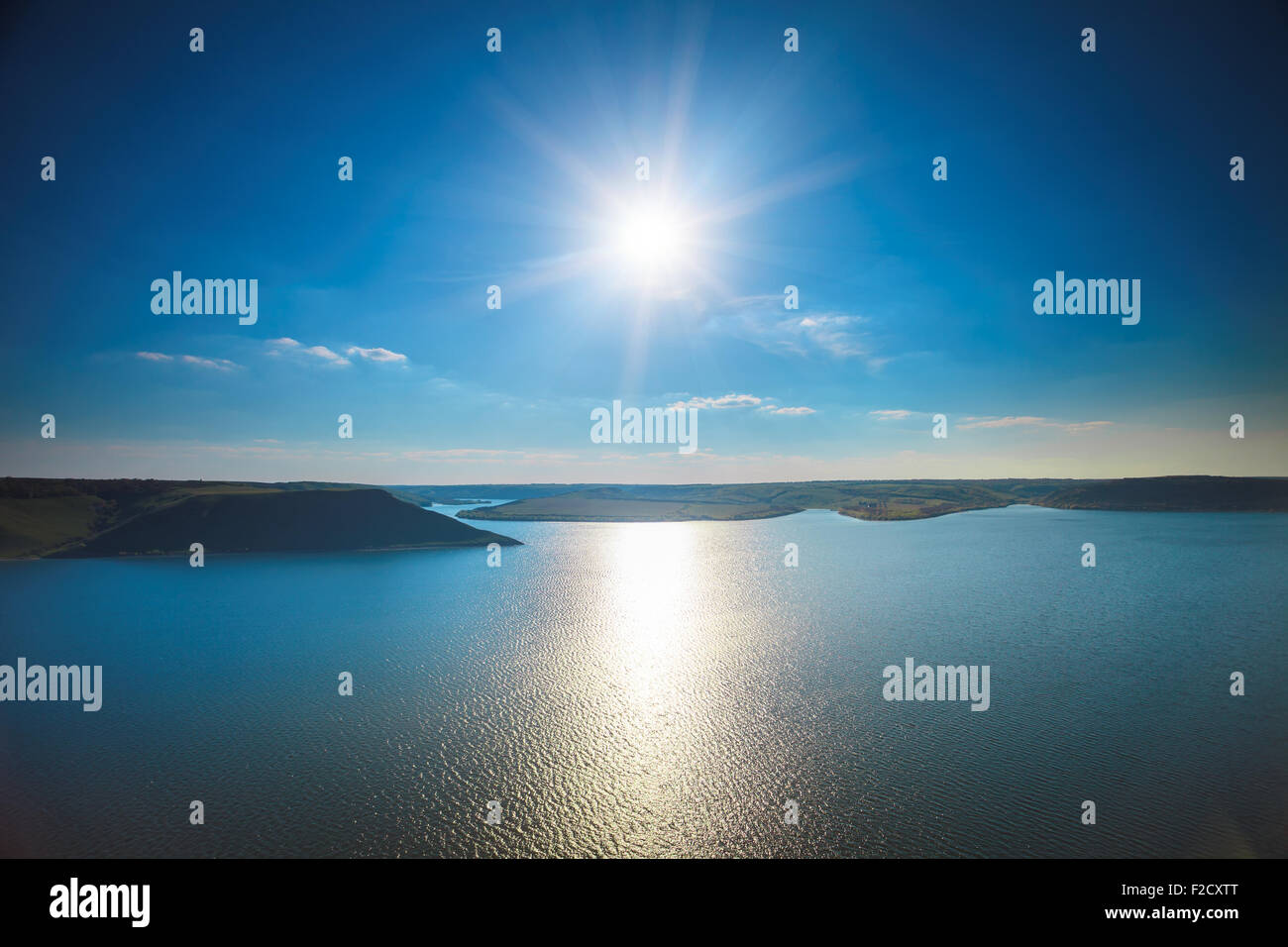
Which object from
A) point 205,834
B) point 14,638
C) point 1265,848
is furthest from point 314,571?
point 1265,848

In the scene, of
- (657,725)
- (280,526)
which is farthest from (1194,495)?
(280,526)

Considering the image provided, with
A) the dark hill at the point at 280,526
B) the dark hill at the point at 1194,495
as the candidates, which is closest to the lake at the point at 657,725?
the dark hill at the point at 280,526

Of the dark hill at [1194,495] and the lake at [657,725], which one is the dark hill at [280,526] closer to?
the lake at [657,725]

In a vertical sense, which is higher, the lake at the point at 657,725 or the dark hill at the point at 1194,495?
the dark hill at the point at 1194,495

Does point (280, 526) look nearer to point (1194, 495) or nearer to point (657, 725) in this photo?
point (657, 725)

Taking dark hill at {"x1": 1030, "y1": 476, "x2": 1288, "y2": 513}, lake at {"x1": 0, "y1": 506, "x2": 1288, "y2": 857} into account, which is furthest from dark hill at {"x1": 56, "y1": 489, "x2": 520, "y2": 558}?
dark hill at {"x1": 1030, "y1": 476, "x2": 1288, "y2": 513}
